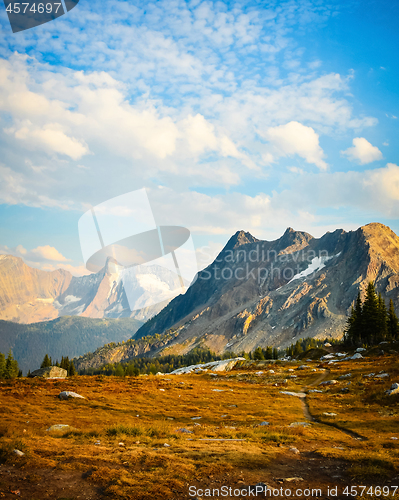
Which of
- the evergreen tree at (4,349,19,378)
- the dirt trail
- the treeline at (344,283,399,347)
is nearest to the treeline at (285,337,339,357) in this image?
the treeline at (344,283,399,347)

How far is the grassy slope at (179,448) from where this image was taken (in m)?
11.2

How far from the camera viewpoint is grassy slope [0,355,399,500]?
443 inches

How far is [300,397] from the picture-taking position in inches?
1677

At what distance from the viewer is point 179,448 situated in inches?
622

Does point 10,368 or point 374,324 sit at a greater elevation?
point 374,324

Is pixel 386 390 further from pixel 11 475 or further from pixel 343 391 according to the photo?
pixel 11 475

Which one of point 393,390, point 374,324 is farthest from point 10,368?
point 374,324

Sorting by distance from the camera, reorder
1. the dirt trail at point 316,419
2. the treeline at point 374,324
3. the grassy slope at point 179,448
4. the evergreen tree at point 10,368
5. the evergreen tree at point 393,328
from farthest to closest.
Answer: the evergreen tree at point 10,368
the treeline at point 374,324
the evergreen tree at point 393,328
the dirt trail at point 316,419
the grassy slope at point 179,448

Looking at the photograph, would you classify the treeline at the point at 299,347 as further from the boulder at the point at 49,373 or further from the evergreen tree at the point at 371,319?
the boulder at the point at 49,373

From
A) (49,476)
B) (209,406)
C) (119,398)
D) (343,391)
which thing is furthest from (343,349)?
(49,476)

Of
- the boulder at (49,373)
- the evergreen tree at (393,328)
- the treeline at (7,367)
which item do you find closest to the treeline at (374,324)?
the evergreen tree at (393,328)

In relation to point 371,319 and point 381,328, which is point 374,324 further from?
point 381,328

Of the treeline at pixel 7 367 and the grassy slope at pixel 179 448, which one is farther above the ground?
the grassy slope at pixel 179 448

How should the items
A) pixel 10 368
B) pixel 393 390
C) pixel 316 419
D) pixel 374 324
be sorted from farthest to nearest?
pixel 10 368 → pixel 374 324 → pixel 393 390 → pixel 316 419
